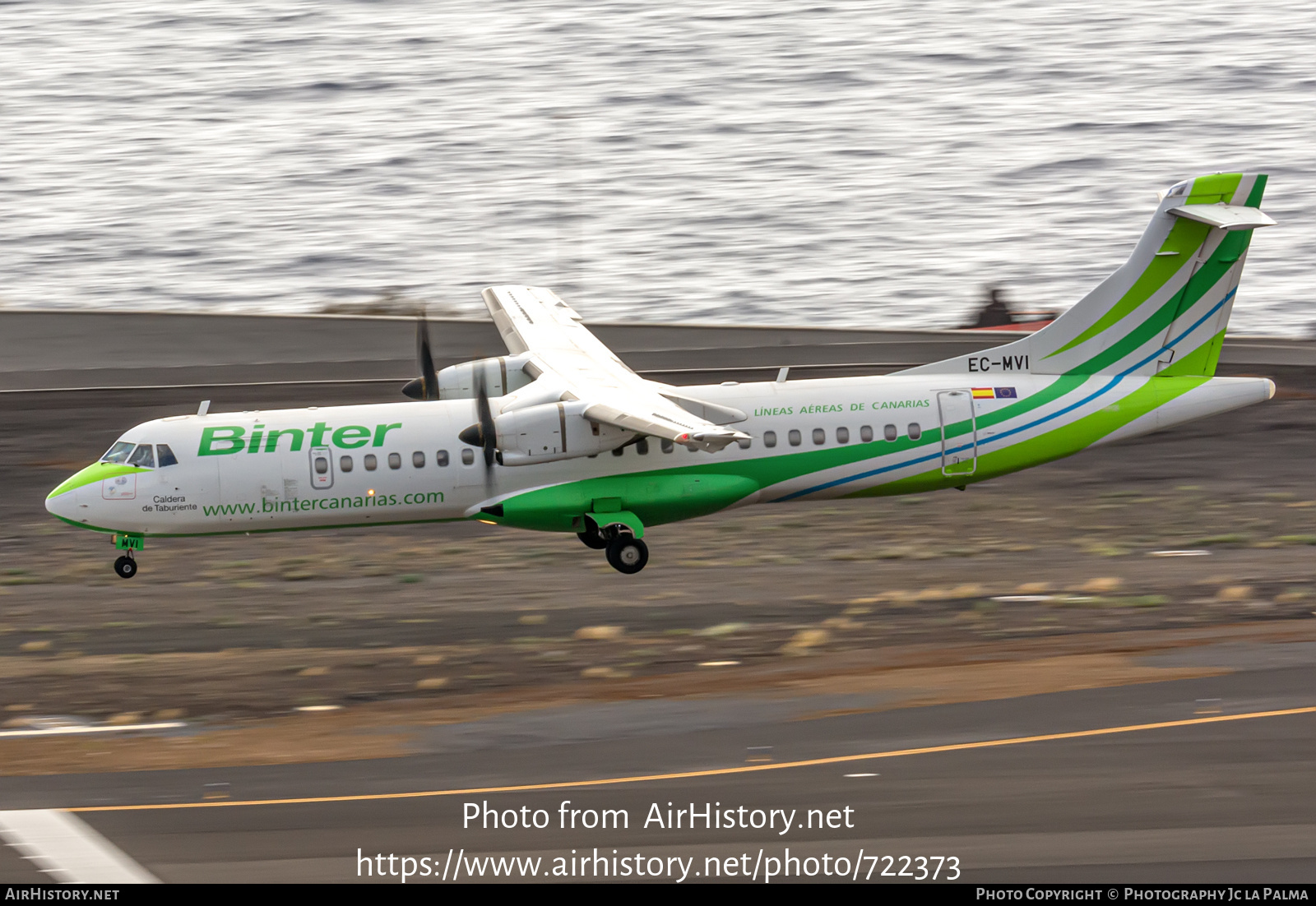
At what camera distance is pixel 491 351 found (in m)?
40.8

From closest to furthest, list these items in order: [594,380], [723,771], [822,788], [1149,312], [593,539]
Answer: [822,788]
[723,771]
[594,380]
[593,539]
[1149,312]

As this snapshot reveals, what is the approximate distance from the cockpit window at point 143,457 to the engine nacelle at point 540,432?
6231 mm

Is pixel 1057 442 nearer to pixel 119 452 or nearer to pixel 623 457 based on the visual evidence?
pixel 623 457

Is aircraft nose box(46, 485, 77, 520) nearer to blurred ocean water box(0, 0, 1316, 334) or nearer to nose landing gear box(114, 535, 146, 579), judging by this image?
nose landing gear box(114, 535, 146, 579)

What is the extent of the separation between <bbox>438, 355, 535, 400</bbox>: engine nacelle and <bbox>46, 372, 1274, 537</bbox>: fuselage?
1053mm

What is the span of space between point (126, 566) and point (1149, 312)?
19.1 m

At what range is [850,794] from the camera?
47.8ft

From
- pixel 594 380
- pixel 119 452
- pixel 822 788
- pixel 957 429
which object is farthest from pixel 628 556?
pixel 822 788

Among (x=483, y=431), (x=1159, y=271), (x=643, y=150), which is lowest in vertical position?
(x=483, y=431)

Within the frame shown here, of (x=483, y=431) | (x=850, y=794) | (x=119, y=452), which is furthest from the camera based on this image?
(x=119, y=452)

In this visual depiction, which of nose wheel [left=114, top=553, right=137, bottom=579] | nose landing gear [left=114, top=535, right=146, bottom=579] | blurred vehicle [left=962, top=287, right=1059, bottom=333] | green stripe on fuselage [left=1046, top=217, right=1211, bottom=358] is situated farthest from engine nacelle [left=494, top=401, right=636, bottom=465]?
blurred vehicle [left=962, top=287, right=1059, bottom=333]

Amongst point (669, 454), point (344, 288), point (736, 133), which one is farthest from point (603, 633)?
point (736, 133)

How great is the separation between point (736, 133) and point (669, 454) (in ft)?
208

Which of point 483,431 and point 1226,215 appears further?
point 1226,215
